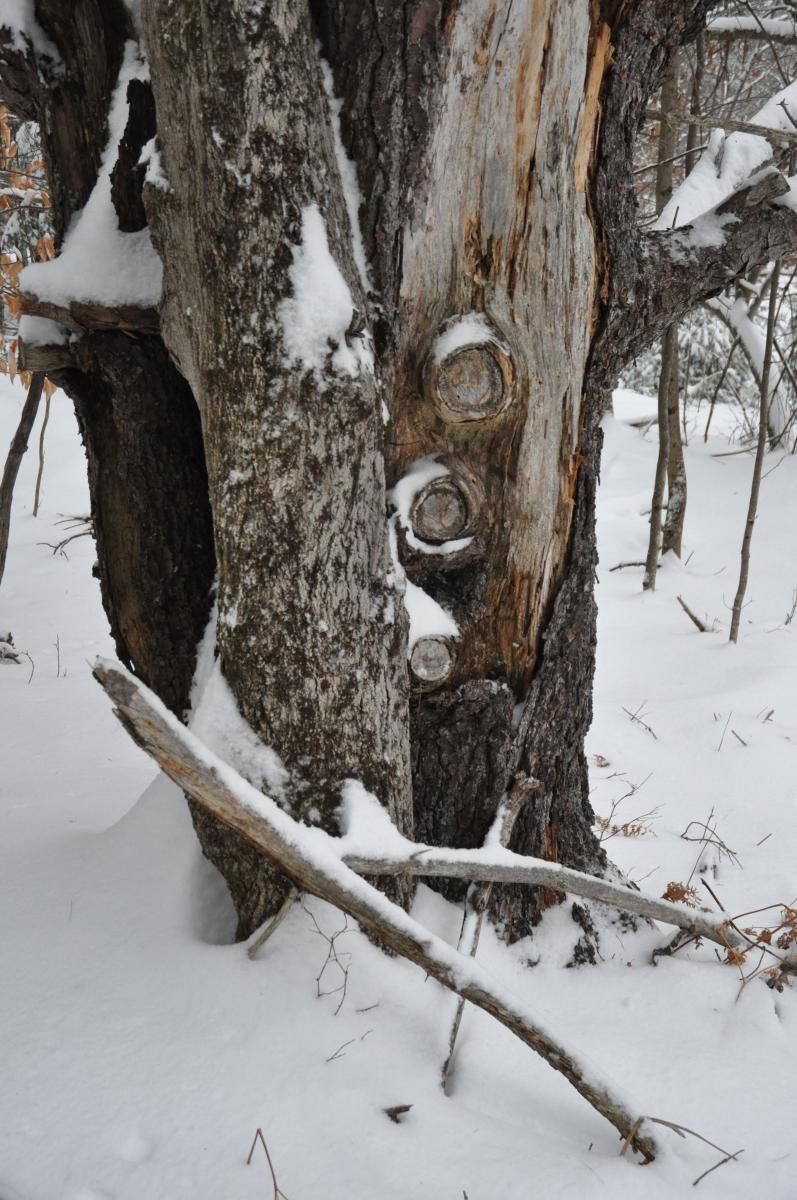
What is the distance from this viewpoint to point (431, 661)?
171 centimetres

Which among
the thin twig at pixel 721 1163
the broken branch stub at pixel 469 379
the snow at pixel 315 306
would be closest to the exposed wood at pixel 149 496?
the snow at pixel 315 306

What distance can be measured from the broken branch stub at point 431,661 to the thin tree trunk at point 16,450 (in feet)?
3.25

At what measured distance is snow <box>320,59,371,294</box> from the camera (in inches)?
58.8

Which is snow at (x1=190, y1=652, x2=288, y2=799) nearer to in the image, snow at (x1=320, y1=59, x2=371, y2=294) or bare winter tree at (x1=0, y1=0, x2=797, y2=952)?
bare winter tree at (x1=0, y1=0, x2=797, y2=952)

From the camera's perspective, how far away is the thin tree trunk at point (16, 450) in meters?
1.98

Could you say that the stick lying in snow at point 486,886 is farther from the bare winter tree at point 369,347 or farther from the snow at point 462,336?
the snow at point 462,336

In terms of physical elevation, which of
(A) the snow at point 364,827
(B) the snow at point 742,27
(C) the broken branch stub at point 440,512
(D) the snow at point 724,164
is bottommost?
(A) the snow at point 364,827

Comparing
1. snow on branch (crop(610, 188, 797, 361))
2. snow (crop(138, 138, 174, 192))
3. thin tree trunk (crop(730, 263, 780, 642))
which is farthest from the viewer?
thin tree trunk (crop(730, 263, 780, 642))

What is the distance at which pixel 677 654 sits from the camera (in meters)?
4.54

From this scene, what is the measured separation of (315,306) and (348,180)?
282mm

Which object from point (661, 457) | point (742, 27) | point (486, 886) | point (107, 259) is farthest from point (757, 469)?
point (107, 259)

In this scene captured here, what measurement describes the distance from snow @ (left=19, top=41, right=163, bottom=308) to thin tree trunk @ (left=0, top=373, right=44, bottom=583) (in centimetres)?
37

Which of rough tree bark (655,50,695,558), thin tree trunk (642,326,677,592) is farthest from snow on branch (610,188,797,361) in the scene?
thin tree trunk (642,326,677,592)

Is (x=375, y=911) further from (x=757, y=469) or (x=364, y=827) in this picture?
(x=757, y=469)
